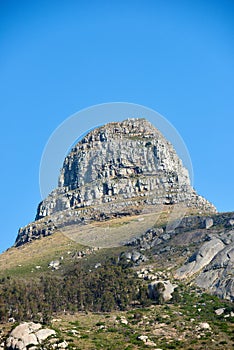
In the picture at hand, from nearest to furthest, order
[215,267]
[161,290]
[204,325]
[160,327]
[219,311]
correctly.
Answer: [204,325] → [160,327] → [219,311] → [161,290] → [215,267]

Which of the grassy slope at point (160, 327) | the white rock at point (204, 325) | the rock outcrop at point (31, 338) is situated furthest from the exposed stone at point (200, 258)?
the rock outcrop at point (31, 338)

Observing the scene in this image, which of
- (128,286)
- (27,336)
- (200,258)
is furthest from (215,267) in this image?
(27,336)

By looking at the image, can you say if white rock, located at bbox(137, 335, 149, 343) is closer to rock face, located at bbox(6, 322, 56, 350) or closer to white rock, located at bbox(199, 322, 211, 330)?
white rock, located at bbox(199, 322, 211, 330)

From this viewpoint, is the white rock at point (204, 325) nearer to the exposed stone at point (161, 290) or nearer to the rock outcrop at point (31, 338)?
the exposed stone at point (161, 290)

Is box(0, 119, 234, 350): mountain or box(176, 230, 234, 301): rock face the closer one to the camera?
box(0, 119, 234, 350): mountain

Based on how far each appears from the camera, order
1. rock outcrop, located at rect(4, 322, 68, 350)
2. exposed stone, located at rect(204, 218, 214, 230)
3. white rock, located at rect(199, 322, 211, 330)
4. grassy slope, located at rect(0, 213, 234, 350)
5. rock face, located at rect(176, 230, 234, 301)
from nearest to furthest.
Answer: rock outcrop, located at rect(4, 322, 68, 350) → grassy slope, located at rect(0, 213, 234, 350) → white rock, located at rect(199, 322, 211, 330) → rock face, located at rect(176, 230, 234, 301) → exposed stone, located at rect(204, 218, 214, 230)

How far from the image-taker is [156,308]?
90500mm

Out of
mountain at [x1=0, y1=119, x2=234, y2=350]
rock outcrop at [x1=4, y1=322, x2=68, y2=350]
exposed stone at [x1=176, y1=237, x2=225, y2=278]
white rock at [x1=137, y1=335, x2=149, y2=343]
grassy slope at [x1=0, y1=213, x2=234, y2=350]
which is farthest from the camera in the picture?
exposed stone at [x1=176, y1=237, x2=225, y2=278]

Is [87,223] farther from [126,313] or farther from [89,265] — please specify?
[126,313]

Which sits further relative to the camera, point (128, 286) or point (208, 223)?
point (208, 223)

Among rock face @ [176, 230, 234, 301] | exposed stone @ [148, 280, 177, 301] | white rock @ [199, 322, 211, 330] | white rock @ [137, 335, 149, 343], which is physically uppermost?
rock face @ [176, 230, 234, 301]

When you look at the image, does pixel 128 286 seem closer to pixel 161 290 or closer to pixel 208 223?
pixel 161 290

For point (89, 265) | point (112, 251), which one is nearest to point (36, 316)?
point (89, 265)

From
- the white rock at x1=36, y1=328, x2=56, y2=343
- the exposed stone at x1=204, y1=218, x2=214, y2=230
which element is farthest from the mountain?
the exposed stone at x1=204, y1=218, x2=214, y2=230
